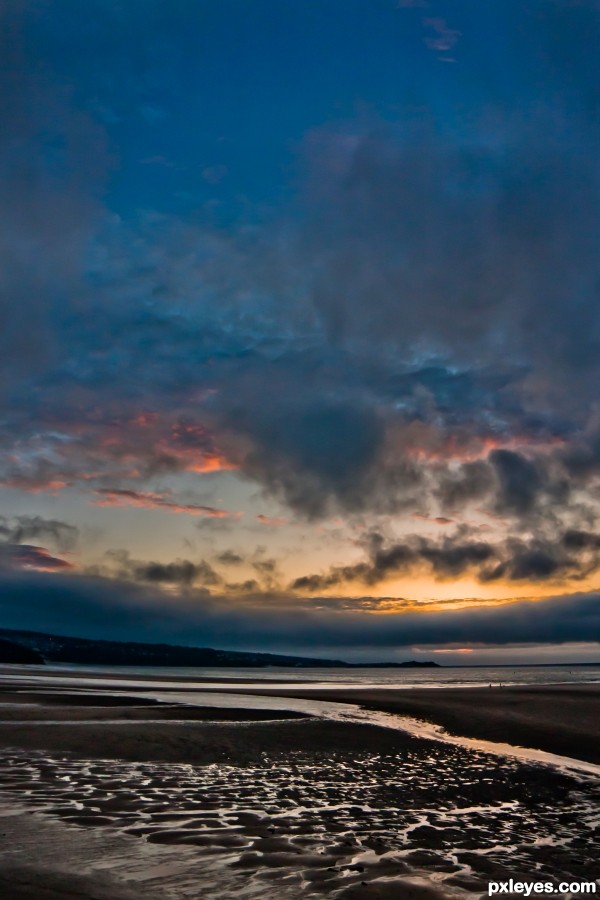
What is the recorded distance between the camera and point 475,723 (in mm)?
28797

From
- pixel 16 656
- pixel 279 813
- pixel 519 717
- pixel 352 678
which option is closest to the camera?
pixel 279 813

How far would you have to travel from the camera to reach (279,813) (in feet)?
37.2

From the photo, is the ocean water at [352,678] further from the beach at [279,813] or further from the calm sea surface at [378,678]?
the beach at [279,813]

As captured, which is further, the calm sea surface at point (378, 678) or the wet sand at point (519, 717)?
the calm sea surface at point (378, 678)

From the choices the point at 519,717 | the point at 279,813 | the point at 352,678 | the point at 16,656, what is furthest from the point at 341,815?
the point at 16,656

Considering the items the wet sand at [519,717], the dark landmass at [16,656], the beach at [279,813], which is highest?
the beach at [279,813]

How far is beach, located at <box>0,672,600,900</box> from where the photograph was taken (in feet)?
25.6

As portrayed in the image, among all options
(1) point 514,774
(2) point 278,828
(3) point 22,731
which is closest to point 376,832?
(2) point 278,828

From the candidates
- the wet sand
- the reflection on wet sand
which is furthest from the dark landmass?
the reflection on wet sand

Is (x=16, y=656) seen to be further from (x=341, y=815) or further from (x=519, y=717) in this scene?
(x=341, y=815)

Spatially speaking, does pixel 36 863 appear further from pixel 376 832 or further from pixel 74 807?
pixel 376 832

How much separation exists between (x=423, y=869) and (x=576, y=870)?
207 cm

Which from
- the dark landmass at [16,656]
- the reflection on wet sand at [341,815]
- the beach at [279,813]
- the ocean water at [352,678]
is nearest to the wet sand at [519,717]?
the beach at [279,813]

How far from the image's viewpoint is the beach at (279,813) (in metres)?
7.80
